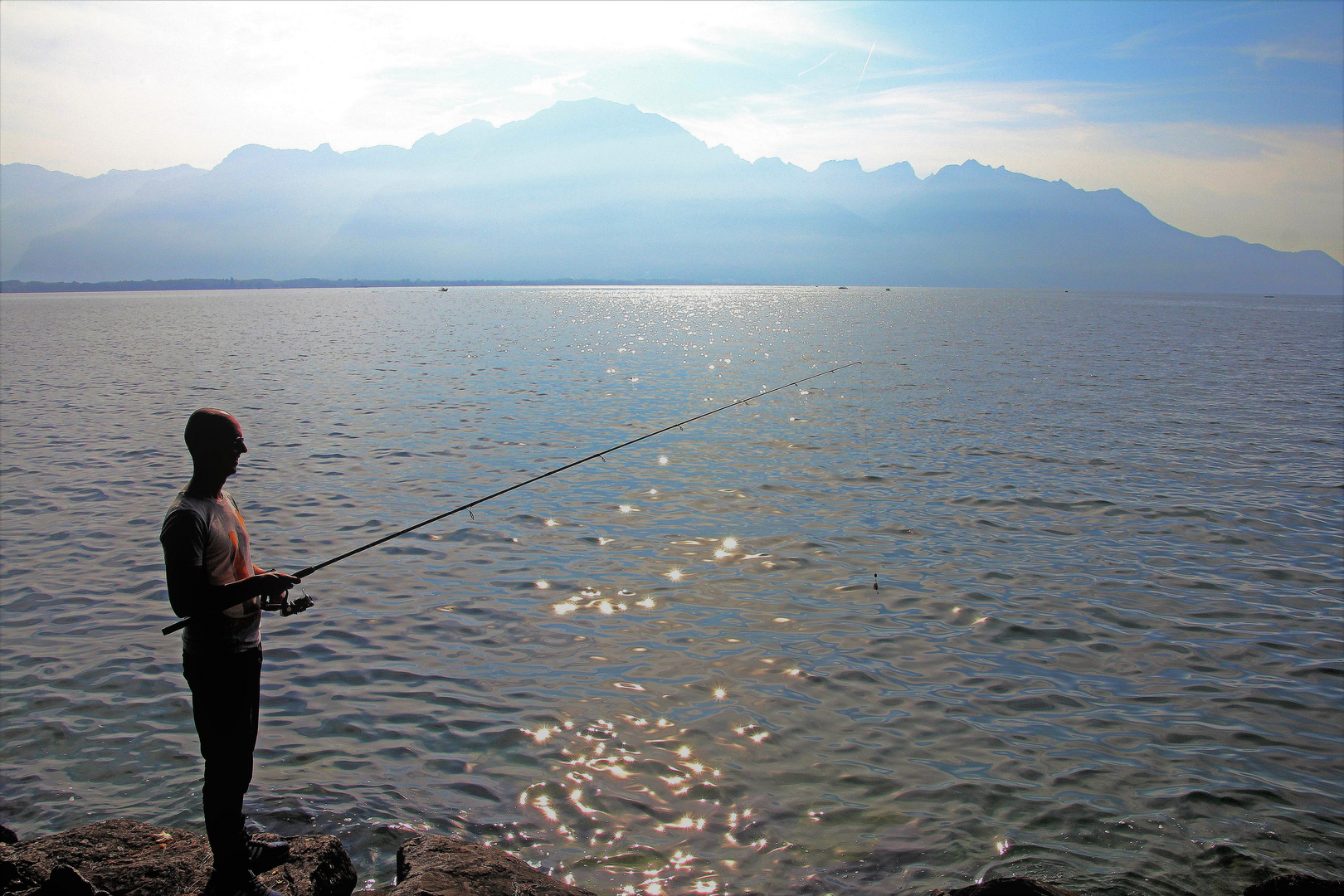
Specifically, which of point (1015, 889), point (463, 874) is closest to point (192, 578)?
point (463, 874)

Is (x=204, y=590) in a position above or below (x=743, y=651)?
Answer: above

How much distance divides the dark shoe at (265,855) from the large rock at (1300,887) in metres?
5.37

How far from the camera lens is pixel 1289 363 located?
4222cm

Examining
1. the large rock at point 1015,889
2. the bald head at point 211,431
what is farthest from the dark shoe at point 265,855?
the large rock at point 1015,889

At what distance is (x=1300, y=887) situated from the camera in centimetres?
432

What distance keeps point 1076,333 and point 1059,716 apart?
211 feet

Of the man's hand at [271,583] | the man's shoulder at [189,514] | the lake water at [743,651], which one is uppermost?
the man's shoulder at [189,514]

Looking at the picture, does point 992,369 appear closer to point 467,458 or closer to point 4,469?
point 467,458

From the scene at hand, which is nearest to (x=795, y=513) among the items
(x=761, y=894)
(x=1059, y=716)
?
(x=1059, y=716)

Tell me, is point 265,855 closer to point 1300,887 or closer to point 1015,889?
point 1015,889

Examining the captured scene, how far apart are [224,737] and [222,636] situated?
57cm

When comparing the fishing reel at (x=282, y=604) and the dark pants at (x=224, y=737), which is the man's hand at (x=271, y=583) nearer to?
the fishing reel at (x=282, y=604)

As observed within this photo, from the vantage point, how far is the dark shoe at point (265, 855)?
459 cm

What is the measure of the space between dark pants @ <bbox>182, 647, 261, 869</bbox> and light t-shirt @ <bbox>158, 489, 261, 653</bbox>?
0.10m
